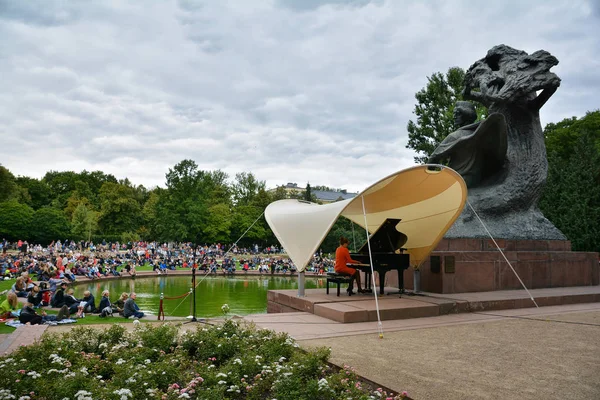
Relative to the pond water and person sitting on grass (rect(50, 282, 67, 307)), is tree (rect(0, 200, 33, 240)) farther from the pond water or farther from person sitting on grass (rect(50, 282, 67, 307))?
person sitting on grass (rect(50, 282, 67, 307))

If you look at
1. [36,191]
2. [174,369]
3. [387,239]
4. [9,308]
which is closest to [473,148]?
[387,239]

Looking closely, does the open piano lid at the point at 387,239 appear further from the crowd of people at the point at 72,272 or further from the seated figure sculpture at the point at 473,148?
the seated figure sculpture at the point at 473,148

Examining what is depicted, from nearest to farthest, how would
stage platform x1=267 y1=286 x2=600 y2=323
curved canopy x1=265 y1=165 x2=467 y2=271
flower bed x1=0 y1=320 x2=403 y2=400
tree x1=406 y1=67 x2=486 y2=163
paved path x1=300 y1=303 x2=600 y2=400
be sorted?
flower bed x1=0 y1=320 x2=403 y2=400, paved path x1=300 y1=303 x2=600 y2=400, stage platform x1=267 y1=286 x2=600 y2=323, curved canopy x1=265 y1=165 x2=467 y2=271, tree x1=406 y1=67 x2=486 y2=163

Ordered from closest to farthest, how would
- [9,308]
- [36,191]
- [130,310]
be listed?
[9,308] → [130,310] → [36,191]

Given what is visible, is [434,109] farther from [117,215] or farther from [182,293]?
[117,215]

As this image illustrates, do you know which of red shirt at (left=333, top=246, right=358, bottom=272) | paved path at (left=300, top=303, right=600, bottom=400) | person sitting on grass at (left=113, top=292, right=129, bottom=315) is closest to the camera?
paved path at (left=300, top=303, right=600, bottom=400)

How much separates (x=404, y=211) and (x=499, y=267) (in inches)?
130

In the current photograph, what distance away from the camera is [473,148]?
1423 cm

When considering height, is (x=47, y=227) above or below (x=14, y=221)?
below

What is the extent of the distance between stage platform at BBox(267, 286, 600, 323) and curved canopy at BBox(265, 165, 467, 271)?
114 centimetres

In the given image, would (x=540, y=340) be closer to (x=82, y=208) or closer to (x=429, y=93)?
(x=429, y=93)

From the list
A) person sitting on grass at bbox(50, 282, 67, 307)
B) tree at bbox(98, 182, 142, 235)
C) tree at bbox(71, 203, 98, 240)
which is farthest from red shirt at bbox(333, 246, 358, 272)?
tree at bbox(98, 182, 142, 235)

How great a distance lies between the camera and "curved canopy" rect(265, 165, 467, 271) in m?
10.5

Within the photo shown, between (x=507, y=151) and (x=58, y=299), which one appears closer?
(x=58, y=299)
